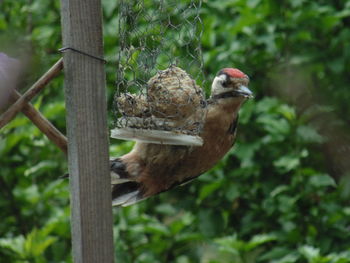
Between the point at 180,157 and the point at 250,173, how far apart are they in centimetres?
136

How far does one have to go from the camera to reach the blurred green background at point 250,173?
11.2 feet

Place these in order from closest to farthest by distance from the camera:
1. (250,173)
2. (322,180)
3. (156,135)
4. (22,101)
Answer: (22,101) → (156,135) → (322,180) → (250,173)

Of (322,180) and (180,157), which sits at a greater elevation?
(180,157)

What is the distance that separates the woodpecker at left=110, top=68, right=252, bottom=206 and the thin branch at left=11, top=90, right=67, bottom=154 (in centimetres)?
53

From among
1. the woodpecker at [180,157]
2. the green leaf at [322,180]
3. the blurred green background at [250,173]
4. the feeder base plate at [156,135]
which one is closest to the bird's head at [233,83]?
the woodpecker at [180,157]

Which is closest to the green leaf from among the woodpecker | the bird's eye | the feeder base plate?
the woodpecker

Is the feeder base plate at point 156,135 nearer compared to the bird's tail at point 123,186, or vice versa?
the feeder base plate at point 156,135

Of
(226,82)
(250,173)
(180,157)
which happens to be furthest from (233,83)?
(250,173)

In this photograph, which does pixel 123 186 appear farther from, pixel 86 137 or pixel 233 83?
pixel 86 137

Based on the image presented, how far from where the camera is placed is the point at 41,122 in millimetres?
1878

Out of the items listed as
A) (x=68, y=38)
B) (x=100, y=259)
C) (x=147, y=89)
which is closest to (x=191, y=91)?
(x=147, y=89)

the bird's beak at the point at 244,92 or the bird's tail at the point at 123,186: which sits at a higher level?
the bird's beak at the point at 244,92

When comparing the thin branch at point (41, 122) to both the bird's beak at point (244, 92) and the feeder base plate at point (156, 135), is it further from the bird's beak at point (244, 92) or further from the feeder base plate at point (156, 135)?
the bird's beak at point (244, 92)

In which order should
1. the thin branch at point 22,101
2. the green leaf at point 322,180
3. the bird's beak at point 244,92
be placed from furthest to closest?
the green leaf at point 322,180 → the bird's beak at point 244,92 → the thin branch at point 22,101
